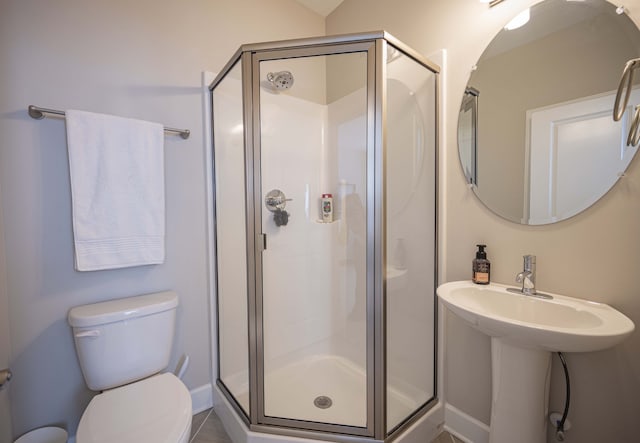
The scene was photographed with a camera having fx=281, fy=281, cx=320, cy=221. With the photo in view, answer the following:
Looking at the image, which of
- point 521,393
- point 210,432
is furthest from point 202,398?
point 521,393

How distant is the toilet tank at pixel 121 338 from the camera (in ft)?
3.99

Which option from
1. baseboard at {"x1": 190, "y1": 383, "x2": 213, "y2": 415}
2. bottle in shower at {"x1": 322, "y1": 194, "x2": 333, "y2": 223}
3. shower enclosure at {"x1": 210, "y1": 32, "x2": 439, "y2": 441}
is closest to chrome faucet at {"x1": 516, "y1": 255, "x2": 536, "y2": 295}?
shower enclosure at {"x1": 210, "y1": 32, "x2": 439, "y2": 441}

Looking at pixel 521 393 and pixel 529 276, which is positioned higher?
pixel 529 276

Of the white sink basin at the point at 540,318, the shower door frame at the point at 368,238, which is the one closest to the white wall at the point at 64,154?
the shower door frame at the point at 368,238

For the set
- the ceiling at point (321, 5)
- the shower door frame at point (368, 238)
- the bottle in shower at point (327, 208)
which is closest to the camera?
the shower door frame at point (368, 238)

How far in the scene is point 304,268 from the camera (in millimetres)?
1942

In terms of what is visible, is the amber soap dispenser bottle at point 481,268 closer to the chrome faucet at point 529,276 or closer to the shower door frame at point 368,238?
the chrome faucet at point 529,276

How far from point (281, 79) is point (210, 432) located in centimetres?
193

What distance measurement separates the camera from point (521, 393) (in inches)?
43.3

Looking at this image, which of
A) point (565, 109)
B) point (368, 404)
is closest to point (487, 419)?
point (368, 404)

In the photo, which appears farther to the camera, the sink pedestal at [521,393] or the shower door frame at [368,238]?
the shower door frame at [368,238]

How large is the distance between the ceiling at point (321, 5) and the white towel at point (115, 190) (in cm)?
145

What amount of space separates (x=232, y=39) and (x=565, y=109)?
1.78 m

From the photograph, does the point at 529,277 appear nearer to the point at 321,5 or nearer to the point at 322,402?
the point at 322,402
